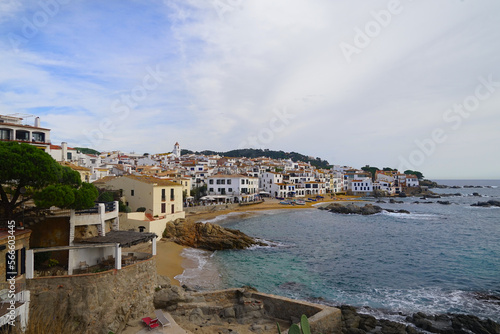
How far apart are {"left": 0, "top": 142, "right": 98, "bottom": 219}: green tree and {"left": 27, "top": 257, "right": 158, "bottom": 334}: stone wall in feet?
10.4

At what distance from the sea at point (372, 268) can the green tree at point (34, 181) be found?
945 cm

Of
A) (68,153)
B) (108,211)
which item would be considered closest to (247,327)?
(108,211)

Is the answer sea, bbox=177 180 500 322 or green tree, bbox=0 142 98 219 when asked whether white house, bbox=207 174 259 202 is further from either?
green tree, bbox=0 142 98 219

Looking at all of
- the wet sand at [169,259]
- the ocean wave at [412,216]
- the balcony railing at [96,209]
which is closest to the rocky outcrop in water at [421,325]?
the wet sand at [169,259]

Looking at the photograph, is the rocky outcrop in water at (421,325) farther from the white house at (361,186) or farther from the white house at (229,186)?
the white house at (361,186)

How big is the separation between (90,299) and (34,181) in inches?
216

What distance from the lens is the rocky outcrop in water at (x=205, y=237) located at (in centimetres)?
2881

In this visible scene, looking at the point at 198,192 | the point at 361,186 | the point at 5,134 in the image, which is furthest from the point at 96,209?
the point at 361,186

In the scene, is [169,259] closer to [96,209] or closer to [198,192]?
[96,209]

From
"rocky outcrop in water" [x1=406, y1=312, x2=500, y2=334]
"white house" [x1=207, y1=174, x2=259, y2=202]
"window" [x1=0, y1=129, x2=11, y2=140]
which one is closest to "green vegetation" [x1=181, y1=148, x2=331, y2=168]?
"white house" [x1=207, y1=174, x2=259, y2=202]

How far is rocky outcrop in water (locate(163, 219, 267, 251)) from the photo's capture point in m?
28.8

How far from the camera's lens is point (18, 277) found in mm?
11016

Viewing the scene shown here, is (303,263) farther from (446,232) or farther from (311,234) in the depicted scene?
(446,232)

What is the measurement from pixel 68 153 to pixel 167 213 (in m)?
21.3
